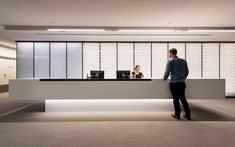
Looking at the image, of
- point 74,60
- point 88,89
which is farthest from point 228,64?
point 88,89

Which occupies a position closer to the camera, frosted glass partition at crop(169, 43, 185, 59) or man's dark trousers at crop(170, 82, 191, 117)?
man's dark trousers at crop(170, 82, 191, 117)

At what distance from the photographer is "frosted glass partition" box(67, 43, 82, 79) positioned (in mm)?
11465

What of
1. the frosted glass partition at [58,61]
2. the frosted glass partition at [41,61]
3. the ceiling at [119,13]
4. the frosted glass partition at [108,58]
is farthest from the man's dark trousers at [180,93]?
the frosted glass partition at [41,61]

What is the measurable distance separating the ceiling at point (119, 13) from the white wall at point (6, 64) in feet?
20.0

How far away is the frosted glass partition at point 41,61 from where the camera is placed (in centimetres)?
1140

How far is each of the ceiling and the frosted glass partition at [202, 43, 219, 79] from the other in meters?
3.82

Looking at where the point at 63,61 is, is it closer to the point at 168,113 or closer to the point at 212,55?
the point at 168,113

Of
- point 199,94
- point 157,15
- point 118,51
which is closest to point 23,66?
point 118,51

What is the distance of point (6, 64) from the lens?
540 inches

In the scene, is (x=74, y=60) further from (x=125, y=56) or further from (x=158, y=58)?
(x=158, y=58)

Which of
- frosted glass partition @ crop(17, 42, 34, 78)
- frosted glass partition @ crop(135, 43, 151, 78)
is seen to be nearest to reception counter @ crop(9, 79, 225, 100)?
frosted glass partition @ crop(135, 43, 151, 78)

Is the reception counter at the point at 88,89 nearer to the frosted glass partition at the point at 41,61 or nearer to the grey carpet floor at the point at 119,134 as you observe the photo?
the grey carpet floor at the point at 119,134

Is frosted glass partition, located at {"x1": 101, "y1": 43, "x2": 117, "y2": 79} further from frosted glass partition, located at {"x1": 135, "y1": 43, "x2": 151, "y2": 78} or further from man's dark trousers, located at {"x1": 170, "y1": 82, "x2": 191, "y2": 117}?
man's dark trousers, located at {"x1": 170, "y1": 82, "x2": 191, "y2": 117}

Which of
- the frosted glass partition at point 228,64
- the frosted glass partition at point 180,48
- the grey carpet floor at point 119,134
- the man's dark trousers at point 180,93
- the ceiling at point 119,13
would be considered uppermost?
the ceiling at point 119,13
